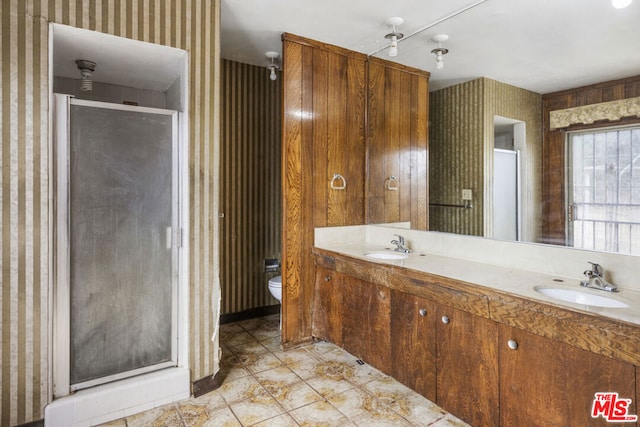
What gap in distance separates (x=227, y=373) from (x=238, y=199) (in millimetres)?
1722

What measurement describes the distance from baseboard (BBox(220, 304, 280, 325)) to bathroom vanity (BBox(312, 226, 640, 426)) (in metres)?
1.37

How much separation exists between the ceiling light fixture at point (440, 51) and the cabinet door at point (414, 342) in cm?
182

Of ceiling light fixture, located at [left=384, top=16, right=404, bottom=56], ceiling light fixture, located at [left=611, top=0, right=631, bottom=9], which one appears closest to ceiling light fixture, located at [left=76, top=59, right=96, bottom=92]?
ceiling light fixture, located at [left=384, top=16, right=404, bottom=56]

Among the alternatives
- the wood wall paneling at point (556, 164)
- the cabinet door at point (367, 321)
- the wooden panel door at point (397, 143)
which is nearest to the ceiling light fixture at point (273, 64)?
the wooden panel door at point (397, 143)

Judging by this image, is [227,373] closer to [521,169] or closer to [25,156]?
[25,156]

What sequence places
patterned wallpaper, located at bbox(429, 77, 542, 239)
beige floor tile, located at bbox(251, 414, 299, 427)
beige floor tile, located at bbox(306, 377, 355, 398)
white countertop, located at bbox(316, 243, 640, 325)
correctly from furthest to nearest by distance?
beige floor tile, located at bbox(306, 377, 355, 398)
patterned wallpaper, located at bbox(429, 77, 542, 239)
beige floor tile, located at bbox(251, 414, 299, 427)
white countertop, located at bbox(316, 243, 640, 325)

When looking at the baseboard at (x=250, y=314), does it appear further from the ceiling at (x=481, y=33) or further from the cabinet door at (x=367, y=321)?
the ceiling at (x=481, y=33)

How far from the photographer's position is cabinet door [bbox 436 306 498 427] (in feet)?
5.45

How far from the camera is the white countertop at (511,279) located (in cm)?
136

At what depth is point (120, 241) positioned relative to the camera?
7.04ft
